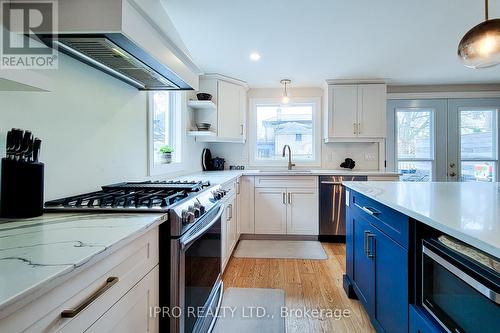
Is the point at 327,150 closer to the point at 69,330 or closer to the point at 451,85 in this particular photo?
the point at 451,85

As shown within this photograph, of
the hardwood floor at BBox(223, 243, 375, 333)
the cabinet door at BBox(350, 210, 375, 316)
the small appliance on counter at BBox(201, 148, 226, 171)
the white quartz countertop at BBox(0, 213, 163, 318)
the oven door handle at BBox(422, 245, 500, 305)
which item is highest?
the small appliance on counter at BBox(201, 148, 226, 171)

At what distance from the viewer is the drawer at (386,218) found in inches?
49.8

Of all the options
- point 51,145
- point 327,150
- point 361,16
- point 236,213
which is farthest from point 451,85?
point 51,145

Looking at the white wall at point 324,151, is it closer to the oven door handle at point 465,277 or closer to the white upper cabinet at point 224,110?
the white upper cabinet at point 224,110

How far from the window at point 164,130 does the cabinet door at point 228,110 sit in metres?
0.74

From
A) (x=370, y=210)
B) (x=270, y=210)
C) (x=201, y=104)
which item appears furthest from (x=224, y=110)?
(x=370, y=210)

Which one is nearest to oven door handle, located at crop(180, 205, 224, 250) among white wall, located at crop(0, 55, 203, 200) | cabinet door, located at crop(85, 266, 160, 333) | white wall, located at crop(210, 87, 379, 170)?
cabinet door, located at crop(85, 266, 160, 333)

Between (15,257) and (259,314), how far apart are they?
1.71 metres

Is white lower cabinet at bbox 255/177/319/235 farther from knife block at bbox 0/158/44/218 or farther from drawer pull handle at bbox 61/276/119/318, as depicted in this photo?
drawer pull handle at bbox 61/276/119/318

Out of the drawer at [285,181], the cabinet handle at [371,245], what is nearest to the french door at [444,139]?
the drawer at [285,181]

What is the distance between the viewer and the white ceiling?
199 cm

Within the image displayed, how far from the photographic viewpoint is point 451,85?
406cm

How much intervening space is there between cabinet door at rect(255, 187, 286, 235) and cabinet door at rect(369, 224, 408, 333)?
1964 mm

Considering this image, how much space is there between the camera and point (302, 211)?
359cm
